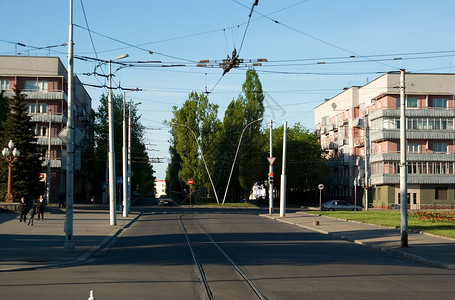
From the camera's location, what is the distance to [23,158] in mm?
52844

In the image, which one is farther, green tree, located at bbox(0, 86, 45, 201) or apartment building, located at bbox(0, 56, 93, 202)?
apartment building, located at bbox(0, 56, 93, 202)

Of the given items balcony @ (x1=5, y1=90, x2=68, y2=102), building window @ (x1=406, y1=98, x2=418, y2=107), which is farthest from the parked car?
balcony @ (x1=5, y1=90, x2=68, y2=102)

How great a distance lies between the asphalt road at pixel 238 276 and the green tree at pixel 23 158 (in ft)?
111

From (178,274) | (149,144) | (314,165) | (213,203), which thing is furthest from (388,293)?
→ (149,144)

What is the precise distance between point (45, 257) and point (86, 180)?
Answer: 9344 centimetres

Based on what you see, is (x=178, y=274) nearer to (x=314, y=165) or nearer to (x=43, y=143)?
(x=43, y=143)

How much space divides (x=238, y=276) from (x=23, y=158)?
4322 cm

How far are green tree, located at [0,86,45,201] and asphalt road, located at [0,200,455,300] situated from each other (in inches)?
1327

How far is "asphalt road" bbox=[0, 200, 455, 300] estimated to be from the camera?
36.3 ft

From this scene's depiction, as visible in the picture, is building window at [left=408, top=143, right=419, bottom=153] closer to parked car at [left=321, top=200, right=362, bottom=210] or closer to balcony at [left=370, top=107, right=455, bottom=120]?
balcony at [left=370, top=107, right=455, bottom=120]

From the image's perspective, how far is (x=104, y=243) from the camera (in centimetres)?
2205

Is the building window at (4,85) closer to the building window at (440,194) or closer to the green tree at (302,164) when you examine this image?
the green tree at (302,164)

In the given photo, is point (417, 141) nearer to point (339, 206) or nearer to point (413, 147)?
point (413, 147)

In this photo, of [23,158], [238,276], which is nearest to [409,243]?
[238,276]
